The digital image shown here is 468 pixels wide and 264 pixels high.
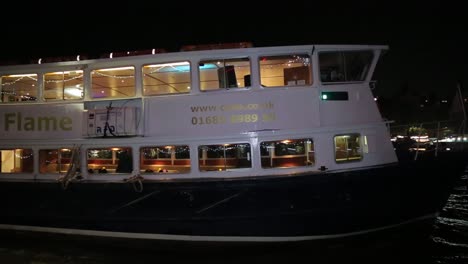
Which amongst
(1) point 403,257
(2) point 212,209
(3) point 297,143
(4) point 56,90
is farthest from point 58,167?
(1) point 403,257

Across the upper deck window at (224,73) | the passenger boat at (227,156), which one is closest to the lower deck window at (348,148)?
the passenger boat at (227,156)

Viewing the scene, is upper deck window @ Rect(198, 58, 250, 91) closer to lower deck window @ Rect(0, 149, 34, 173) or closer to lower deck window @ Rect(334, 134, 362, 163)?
lower deck window @ Rect(334, 134, 362, 163)

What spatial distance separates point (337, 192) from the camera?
7.19 metres

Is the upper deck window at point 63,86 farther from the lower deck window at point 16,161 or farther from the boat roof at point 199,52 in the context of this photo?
the lower deck window at point 16,161

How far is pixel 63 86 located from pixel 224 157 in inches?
154

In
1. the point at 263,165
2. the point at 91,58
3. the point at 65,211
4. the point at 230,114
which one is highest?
the point at 91,58

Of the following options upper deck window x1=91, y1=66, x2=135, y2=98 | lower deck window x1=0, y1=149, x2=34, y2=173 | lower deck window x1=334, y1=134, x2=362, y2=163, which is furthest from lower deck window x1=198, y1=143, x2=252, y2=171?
lower deck window x1=0, y1=149, x2=34, y2=173

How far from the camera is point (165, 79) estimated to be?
811 centimetres

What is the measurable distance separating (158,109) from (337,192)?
3.79 meters

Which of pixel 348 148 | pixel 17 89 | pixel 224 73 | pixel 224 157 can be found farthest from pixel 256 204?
pixel 17 89

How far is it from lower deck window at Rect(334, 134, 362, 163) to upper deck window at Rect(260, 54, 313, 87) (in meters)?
1.28

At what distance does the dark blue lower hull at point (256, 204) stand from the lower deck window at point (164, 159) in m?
0.54

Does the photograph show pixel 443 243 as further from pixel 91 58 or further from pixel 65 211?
pixel 91 58

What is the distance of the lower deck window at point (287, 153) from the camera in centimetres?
755
